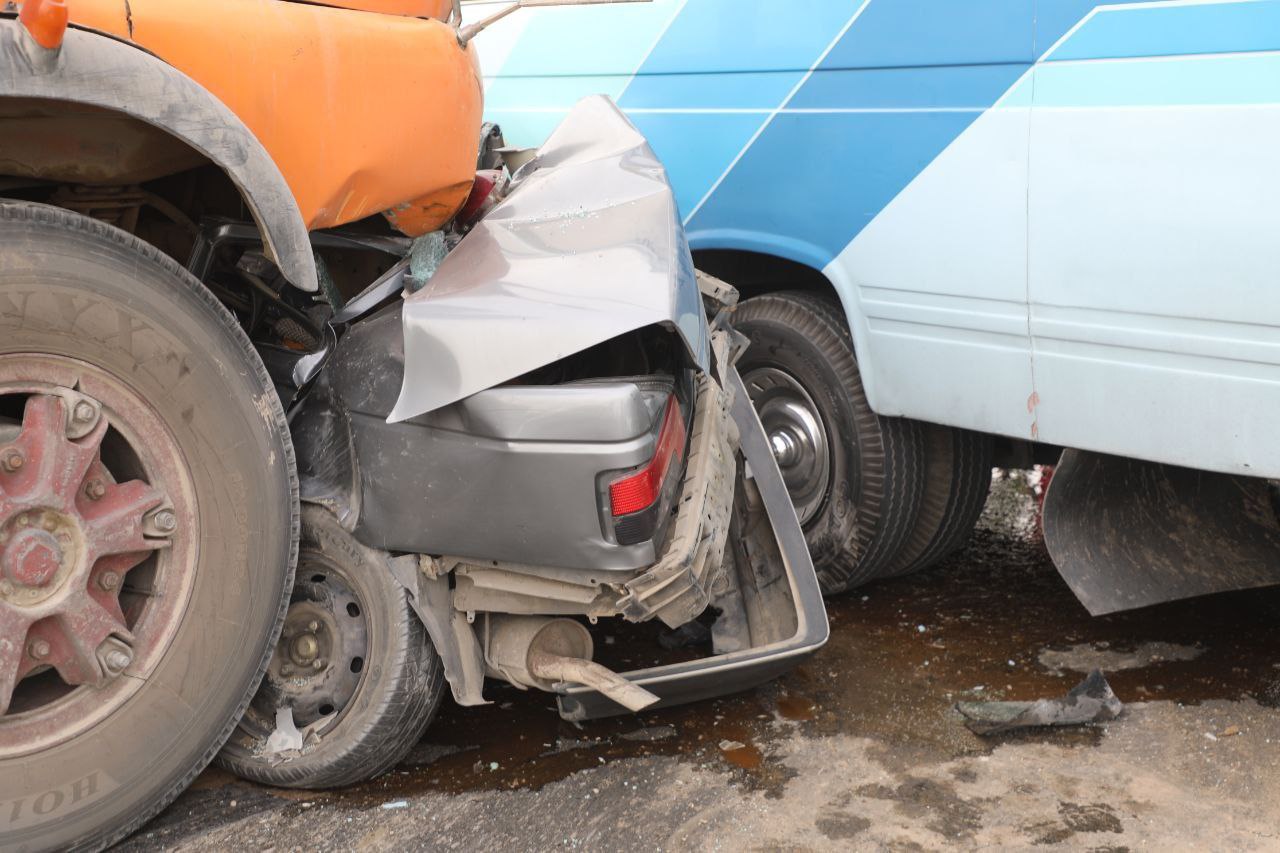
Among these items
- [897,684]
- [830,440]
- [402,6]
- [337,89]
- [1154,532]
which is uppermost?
[402,6]

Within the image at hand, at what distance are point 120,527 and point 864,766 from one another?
1700 mm

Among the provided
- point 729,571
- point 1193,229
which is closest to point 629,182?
point 729,571

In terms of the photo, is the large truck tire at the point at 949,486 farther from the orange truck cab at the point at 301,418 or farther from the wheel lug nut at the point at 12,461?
the wheel lug nut at the point at 12,461

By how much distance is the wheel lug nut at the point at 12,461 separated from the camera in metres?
2.35

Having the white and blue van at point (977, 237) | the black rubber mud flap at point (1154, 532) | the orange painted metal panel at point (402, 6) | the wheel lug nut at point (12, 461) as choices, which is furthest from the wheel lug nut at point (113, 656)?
the black rubber mud flap at point (1154, 532)

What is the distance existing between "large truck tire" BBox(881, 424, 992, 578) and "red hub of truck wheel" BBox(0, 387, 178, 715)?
7.59ft

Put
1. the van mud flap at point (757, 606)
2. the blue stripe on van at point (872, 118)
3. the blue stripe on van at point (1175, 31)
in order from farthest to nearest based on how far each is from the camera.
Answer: the blue stripe on van at point (872, 118)
the van mud flap at point (757, 606)
the blue stripe on van at point (1175, 31)

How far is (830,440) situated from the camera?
4.00 m

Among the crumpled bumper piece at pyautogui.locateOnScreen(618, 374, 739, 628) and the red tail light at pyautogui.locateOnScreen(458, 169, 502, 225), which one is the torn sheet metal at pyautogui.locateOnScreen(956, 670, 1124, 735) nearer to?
the crumpled bumper piece at pyautogui.locateOnScreen(618, 374, 739, 628)

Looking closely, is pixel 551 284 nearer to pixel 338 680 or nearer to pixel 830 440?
pixel 338 680

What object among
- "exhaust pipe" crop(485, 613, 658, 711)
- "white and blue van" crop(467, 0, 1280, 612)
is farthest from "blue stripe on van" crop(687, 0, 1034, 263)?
"exhaust pipe" crop(485, 613, 658, 711)

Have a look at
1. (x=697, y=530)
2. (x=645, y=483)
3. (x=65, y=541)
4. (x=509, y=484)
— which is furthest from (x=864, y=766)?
(x=65, y=541)

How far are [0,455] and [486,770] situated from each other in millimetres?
1287

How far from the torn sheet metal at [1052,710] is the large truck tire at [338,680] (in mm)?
1322
